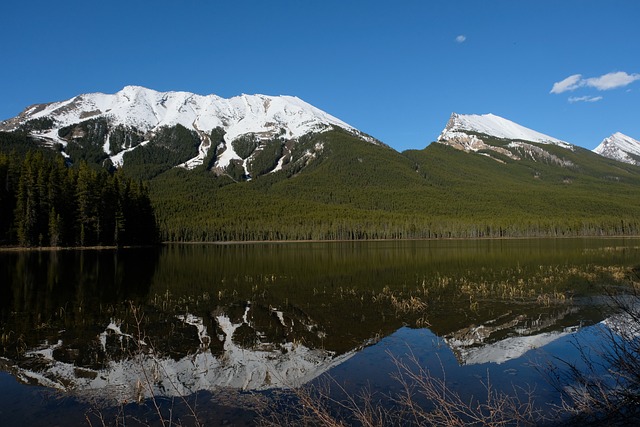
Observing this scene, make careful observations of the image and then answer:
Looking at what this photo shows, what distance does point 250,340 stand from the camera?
16.5 metres

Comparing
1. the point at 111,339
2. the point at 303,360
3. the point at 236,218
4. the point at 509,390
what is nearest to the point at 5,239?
the point at 111,339

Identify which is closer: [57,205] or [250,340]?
[250,340]

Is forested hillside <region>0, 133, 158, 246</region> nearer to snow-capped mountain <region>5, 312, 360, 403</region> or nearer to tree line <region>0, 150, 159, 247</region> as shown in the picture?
tree line <region>0, 150, 159, 247</region>

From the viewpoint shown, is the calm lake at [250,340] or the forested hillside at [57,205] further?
the forested hillside at [57,205]

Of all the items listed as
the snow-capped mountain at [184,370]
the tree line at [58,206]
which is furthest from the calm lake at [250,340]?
the tree line at [58,206]

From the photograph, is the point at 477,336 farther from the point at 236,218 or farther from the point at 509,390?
the point at 236,218

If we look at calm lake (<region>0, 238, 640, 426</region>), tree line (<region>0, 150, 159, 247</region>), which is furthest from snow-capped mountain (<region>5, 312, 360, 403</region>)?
tree line (<region>0, 150, 159, 247</region>)

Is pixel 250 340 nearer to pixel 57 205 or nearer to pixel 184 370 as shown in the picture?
pixel 184 370

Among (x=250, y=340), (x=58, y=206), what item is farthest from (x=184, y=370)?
(x=58, y=206)

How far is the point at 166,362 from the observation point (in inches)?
534

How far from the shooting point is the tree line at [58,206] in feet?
248

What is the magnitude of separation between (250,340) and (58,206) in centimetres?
7718

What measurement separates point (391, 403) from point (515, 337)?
8.54 m

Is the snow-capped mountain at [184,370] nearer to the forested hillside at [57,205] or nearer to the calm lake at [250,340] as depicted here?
the calm lake at [250,340]
